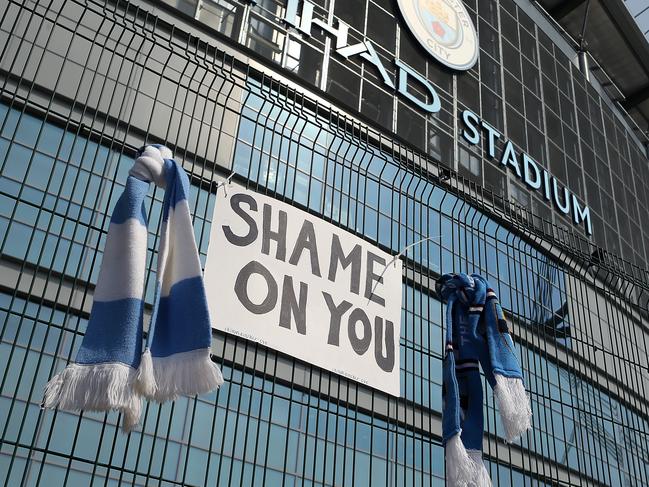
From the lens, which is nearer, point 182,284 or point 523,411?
point 182,284

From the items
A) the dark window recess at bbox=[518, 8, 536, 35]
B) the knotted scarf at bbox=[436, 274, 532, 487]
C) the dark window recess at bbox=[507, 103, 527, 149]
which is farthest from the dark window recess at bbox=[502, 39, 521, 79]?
the knotted scarf at bbox=[436, 274, 532, 487]

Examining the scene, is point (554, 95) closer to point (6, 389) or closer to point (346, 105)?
point (346, 105)

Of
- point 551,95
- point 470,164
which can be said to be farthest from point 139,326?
point 551,95

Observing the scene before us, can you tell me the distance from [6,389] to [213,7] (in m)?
8.24

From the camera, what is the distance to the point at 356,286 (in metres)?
4.16

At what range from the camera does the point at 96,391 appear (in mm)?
2807

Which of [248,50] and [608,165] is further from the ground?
[608,165]

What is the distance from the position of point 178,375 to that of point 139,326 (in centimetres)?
26

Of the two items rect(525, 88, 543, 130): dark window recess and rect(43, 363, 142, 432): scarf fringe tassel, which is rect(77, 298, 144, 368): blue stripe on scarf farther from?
rect(525, 88, 543, 130): dark window recess

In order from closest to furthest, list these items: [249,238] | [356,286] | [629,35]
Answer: [249,238] < [356,286] < [629,35]

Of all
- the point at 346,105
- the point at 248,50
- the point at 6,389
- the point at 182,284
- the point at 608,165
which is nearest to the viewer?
the point at 182,284

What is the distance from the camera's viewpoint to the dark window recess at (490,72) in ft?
63.4

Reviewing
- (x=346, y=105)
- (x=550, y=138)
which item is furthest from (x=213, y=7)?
(x=550, y=138)

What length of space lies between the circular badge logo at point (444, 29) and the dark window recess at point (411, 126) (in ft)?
6.45
